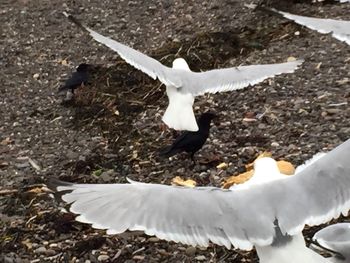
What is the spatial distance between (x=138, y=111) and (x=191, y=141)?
1.01 m

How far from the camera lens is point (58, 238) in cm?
367

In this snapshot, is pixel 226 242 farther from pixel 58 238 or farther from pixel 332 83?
pixel 332 83

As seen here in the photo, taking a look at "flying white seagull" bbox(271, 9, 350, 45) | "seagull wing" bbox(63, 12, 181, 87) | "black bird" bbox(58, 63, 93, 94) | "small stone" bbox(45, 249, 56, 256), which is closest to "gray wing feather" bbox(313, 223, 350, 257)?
"flying white seagull" bbox(271, 9, 350, 45)

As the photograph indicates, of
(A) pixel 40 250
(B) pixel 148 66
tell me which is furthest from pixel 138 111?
(A) pixel 40 250

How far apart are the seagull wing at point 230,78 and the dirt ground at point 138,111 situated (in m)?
0.27

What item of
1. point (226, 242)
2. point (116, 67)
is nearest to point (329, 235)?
point (226, 242)

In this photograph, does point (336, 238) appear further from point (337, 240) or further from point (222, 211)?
point (222, 211)

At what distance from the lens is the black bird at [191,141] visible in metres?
4.18

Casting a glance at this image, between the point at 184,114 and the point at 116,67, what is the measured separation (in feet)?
5.82

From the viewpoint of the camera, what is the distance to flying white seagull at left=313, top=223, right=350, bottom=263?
2742 millimetres

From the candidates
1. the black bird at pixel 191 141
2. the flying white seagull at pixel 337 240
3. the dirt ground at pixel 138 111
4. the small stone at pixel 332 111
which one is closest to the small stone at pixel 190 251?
the dirt ground at pixel 138 111

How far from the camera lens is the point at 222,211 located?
2.44 m

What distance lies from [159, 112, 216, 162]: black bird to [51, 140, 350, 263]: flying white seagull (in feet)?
5.50

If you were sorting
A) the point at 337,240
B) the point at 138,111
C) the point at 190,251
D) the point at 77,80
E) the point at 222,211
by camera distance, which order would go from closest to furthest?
1. the point at 222,211
2. the point at 337,240
3. the point at 190,251
4. the point at 138,111
5. the point at 77,80
